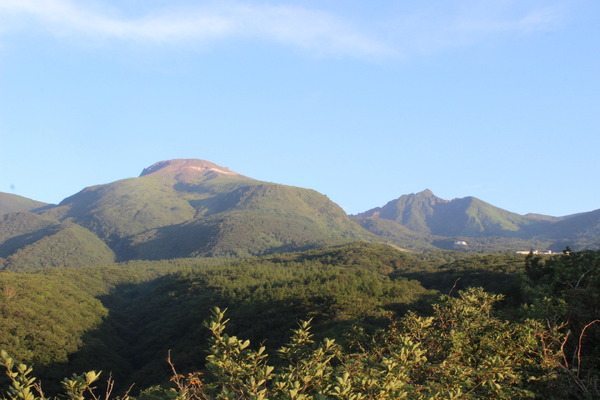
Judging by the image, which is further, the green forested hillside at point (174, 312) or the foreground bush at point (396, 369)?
the green forested hillside at point (174, 312)

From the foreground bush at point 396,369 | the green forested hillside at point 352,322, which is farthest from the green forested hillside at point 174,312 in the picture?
the foreground bush at point 396,369

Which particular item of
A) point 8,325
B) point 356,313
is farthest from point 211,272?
point 356,313


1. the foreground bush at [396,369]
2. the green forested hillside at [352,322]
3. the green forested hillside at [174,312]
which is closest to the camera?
the foreground bush at [396,369]

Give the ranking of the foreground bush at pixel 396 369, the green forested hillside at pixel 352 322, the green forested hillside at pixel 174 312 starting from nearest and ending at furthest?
the foreground bush at pixel 396 369, the green forested hillside at pixel 352 322, the green forested hillside at pixel 174 312

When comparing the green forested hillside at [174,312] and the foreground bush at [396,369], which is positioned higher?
the foreground bush at [396,369]

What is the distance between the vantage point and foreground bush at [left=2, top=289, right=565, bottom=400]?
21.3 feet

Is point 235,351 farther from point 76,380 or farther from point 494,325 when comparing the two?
point 494,325

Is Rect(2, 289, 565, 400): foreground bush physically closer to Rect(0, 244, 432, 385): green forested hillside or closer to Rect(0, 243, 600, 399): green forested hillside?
Rect(0, 243, 600, 399): green forested hillside

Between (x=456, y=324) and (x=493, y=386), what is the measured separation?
3803 mm

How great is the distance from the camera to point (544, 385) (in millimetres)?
10367

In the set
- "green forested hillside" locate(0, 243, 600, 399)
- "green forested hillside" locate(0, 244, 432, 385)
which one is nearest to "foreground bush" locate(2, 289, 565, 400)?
"green forested hillside" locate(0, 243, 600, 399)

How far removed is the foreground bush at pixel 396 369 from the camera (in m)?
Result: 6.48

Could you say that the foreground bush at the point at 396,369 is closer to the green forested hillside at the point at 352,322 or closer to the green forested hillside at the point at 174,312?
the green forested hillside at the point at 352,322

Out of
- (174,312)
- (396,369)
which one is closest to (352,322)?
(396,369)
